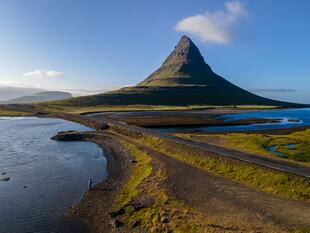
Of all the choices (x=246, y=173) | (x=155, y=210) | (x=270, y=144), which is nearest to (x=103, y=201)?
(x=155, y=210)

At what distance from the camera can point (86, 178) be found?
53.2 metres

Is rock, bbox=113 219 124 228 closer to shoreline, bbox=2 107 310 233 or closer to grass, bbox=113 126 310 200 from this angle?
→ shoreline, bbox=2 107 310 233

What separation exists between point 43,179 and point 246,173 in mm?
31237

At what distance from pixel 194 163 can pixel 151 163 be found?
7472 mm

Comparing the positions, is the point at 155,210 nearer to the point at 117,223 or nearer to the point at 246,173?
the point at 117,223

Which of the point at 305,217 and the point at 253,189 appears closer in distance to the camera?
the point at 305,217

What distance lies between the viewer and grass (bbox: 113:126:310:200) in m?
40.6

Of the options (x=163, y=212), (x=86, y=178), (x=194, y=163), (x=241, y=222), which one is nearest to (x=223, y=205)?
(x=241, y=222)

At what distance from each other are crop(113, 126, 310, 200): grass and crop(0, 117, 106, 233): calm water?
15456 millimetres

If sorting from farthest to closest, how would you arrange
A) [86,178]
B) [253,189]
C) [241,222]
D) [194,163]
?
[194,163]
[86,178]
[253,189]
[241,222]

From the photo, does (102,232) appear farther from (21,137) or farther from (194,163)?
(21,137)

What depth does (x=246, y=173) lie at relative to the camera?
47.5m

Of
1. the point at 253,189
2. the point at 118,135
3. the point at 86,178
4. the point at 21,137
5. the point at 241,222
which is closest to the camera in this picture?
the point at 241,222

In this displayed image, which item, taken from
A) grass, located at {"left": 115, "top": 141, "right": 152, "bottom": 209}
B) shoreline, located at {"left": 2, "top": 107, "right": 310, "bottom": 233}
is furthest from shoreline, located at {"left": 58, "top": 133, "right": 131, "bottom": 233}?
grass, located at {"left": 115, "top": 141, "right": 152, "bottom": 209}
